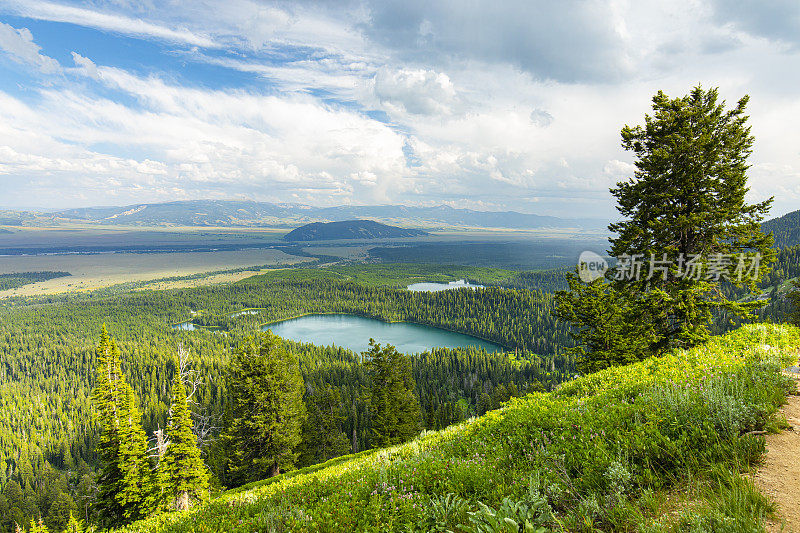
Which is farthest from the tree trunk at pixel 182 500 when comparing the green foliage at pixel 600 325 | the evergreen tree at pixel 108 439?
the green foliage at pixel 600 325

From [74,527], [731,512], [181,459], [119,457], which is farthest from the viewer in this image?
[181,459]

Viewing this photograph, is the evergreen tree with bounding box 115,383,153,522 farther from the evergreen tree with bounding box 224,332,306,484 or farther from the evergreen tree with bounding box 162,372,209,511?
the evergreen tree with bounding box 224,332,306,484

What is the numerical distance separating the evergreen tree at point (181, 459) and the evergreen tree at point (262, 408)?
5713 millimetres

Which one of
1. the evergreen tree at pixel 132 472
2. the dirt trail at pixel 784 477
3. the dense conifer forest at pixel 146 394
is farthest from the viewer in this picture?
the dense conifer forest at pixel 146 394

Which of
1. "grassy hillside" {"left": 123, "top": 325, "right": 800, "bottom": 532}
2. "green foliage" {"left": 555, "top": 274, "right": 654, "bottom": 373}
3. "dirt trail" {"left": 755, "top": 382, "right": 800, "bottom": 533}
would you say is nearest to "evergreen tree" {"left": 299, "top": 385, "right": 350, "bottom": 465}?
"green foliage" {"left": 555, "top": 274, "right": 654, "bottom": 373}

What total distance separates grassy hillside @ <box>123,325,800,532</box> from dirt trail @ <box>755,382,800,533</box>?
0.22 m

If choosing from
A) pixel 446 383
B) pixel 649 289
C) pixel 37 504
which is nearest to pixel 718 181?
pixel 649 289

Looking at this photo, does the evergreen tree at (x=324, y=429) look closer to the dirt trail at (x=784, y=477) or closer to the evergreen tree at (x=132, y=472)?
the evergreen tree at (x=132, y=472)

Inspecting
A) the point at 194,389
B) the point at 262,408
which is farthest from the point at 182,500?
the point at 262,408

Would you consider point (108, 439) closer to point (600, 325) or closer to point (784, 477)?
point (784, 477)

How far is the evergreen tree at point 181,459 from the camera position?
2345cm

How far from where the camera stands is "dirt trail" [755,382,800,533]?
13.4ft

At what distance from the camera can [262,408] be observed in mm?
31672

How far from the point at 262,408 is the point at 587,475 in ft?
105
